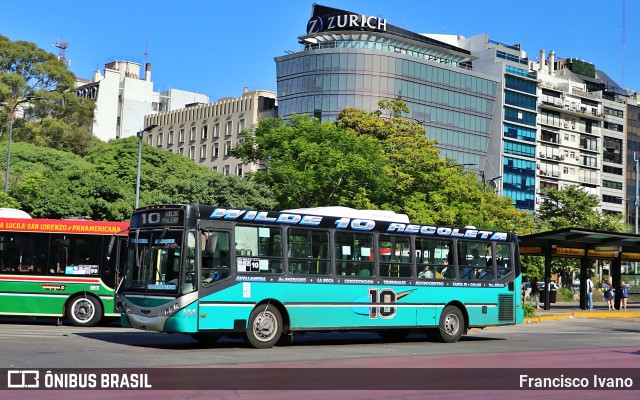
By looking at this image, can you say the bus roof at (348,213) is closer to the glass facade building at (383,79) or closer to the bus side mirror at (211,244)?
the bus side mirror at (211,244)

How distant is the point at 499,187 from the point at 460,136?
11.8 meters

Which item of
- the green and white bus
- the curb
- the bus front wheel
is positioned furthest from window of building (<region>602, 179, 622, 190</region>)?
the bus front wheel

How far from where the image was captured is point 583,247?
1697 inches

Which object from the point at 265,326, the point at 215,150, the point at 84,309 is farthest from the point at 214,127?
the point at 265,326

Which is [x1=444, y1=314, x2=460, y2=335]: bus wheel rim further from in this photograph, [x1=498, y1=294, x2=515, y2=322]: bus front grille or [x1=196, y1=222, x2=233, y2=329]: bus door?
[x1=196, y1=222, x2=233, y2=329]: bus door

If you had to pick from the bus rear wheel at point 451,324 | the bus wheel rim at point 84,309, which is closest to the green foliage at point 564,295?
the bus rear wheel at point 451,324

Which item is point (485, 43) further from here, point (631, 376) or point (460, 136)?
point (631, 376)

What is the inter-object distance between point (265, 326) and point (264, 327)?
0.13 feet

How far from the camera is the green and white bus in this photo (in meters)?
18.8

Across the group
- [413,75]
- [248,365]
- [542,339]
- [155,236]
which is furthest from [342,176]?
[413,75]

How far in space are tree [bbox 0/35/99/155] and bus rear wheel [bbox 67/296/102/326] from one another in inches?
2099

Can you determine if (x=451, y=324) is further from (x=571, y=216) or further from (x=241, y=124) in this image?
(x=241, y=124)

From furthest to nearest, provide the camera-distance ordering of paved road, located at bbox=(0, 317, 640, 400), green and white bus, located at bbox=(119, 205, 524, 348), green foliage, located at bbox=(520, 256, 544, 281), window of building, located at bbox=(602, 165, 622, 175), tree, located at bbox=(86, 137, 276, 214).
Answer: window of building, located at bbox=(602, 165, 622, 175)
green foliage, located at bbox=(520, 256, 544, 281)
tree, located at bbox=(86, 137, 276, 214)
green and white bus, located at bbox=(119, 205, 524, 348)
paved road, located at bbox=(0, 317, 640, 400)

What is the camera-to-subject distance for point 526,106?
11962 centimetres
